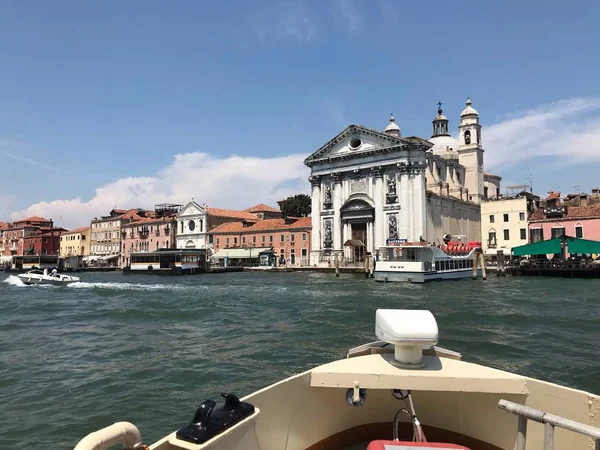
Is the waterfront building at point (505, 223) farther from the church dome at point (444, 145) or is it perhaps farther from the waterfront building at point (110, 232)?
the waterfront building at point (110, 232)

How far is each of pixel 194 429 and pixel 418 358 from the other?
2.13 m

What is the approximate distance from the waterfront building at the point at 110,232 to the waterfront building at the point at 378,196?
37.0 m

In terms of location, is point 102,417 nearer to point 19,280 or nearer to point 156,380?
point 156,380

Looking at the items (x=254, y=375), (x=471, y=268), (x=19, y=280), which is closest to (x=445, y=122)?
(x=471, y=268)

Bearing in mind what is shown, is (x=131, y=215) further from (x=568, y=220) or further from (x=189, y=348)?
(x=189, y=348)

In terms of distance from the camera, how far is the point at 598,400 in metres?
3.38

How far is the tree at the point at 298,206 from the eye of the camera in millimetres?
67188

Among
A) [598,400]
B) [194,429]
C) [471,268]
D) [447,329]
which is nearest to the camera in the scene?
[194,429]

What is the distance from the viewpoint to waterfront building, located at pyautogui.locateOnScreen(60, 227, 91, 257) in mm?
78188

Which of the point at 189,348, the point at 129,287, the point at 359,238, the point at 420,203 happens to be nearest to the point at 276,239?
the point at 359,238

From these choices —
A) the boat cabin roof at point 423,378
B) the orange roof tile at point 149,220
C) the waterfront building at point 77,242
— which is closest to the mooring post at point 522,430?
the boat cabin roof at point 423,378

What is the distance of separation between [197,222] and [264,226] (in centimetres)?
1144

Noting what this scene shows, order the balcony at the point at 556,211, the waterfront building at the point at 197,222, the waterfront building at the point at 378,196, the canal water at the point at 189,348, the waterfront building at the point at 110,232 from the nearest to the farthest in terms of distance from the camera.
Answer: the canal water at the point at 189,348 → the balcony at the point at 556,211 → the waterfront building at the point at 378,196 → the waterfront building at the point at 197,222 → the waterfront building at the point at 110,232

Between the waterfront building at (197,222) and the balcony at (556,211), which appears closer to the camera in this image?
the balcony at (556,211)
